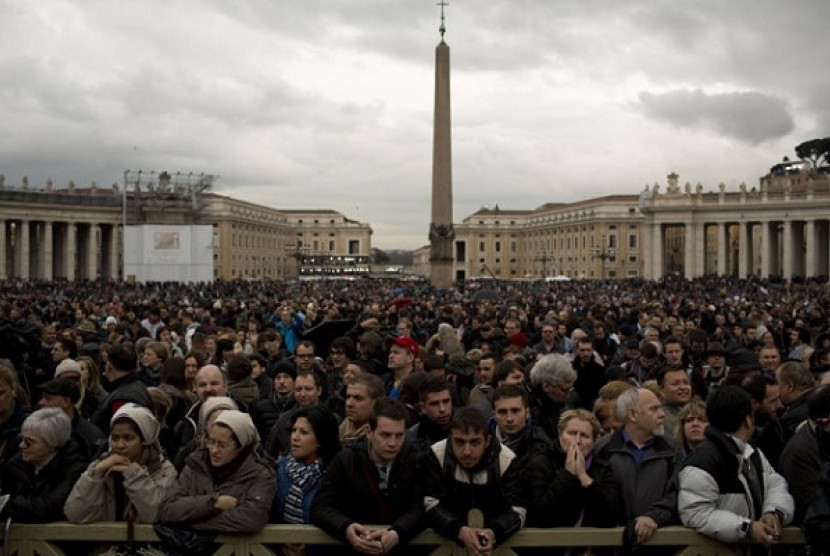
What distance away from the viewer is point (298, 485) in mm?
4664

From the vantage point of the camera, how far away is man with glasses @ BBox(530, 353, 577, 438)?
638cm

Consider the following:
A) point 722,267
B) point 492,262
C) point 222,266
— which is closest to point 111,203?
point 222,266

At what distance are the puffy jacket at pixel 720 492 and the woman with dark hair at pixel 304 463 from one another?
193 cm

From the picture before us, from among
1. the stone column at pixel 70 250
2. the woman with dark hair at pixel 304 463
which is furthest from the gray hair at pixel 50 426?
the stone column at pixel 70 250

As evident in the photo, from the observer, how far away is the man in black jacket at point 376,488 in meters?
4.30

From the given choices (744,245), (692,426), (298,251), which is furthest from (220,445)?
(298,251)

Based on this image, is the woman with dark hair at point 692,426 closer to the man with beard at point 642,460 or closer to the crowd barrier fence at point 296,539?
the man with beard at point 642,460

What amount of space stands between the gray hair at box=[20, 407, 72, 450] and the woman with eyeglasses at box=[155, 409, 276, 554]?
69cm

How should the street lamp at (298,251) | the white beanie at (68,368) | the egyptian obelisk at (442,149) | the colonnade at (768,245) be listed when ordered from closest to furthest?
the white beanie at (68,368) → the egyptian obelisk at (442,149) → the colonnade at (768,245) → the street lamp at (298,251)

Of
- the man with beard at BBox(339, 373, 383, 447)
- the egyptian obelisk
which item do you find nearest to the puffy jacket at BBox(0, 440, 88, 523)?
the man with beard at BBox(339, 373, 383, 447)

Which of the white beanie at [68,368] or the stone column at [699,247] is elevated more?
the stone column at [699,247]

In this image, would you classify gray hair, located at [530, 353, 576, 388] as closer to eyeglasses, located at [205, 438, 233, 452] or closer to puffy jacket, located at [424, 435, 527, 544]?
puffy jacket, located at [424, 435, 527, 544]

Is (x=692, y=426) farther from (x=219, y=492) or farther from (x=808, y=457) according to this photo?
(x=219, y=492)

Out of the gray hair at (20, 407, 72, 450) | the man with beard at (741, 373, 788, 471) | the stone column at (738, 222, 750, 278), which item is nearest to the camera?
the gray hair at (20, 407, 72, 450)
